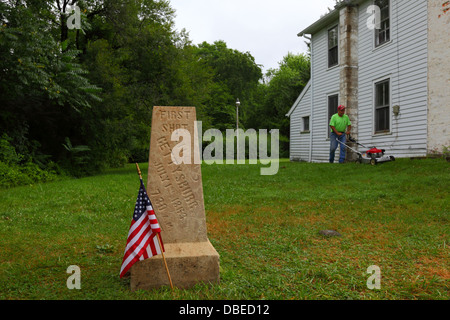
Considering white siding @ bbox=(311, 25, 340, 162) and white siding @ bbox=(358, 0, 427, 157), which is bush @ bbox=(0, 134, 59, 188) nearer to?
white siding @ bbox=(311, 25, 340, 162)

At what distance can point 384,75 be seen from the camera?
15.5 meters

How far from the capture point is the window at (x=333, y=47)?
18844 millimetres

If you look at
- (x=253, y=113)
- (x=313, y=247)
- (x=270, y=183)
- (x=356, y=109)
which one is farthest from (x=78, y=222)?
(x=253, y=113)

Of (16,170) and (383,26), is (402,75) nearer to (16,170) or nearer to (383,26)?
(383,26)

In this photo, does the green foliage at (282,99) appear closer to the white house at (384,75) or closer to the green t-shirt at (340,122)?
the white house at (384,75)

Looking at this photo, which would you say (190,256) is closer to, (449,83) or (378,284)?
(378,284)

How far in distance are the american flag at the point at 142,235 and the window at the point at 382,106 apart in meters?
14.1

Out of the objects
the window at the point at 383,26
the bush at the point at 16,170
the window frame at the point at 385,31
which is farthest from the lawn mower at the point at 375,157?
the bush at the point at 16,170

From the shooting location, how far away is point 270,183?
39.7ft

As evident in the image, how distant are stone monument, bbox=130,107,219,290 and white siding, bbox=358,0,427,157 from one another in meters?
12.0

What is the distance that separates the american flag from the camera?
358cm

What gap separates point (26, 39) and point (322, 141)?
1478 cm
